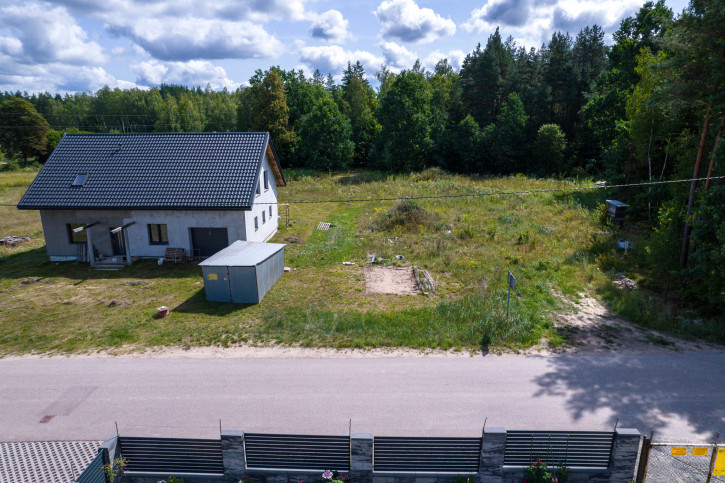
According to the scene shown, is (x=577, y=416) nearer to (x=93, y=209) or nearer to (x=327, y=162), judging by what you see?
(x=93, y=209)

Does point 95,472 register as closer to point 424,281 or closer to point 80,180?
point 424,281

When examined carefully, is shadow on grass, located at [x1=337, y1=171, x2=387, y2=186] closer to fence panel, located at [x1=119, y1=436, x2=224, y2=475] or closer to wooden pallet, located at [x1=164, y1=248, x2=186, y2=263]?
wooden pallet, located at [x1=164, y1=248, x2=186, y2=263]

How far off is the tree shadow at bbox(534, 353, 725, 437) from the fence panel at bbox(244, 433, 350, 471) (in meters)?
5.80

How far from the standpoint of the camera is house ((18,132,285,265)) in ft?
71.6

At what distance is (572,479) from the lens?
818 cm

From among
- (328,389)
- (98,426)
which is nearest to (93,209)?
(98,426)

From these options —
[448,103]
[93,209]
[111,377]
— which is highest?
[448,103]

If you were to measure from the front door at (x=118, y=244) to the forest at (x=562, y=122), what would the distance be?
26106mm

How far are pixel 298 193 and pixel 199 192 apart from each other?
2068cm

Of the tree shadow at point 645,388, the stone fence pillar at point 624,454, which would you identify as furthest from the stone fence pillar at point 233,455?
the tree shadow at point 645,388

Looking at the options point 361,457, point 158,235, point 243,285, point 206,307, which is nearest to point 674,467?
point 361,457

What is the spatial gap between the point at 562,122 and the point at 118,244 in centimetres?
5371

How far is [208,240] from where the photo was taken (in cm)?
2256

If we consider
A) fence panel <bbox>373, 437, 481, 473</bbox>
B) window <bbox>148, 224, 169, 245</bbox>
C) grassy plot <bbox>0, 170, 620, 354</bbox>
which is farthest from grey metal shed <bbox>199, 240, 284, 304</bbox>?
fence panel <bbox>373, 437, 481, 473</bbox>
